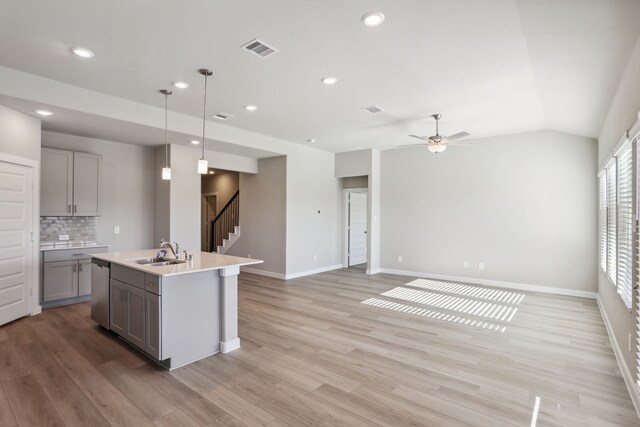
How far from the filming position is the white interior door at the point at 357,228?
8.94m

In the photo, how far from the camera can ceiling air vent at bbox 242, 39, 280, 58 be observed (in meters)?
3.01

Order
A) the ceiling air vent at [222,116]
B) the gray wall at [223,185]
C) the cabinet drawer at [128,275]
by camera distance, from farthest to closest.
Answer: the gray wall at [223,185] → the ceiling air vent at [222,116] → the cabinet drawer at [128,275]

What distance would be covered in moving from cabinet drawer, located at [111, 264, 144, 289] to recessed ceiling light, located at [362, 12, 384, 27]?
307 cm

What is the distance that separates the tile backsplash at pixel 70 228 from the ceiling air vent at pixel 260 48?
14.7ft

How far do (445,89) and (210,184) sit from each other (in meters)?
7.97

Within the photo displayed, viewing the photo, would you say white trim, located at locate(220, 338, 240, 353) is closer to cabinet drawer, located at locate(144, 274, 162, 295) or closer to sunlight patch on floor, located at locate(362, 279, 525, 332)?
cabinet drawer, located at locate(144, 274, 162, 295)

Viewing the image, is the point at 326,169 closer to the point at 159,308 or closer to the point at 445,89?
the point at 445,89

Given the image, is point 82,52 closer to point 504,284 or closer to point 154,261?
point 154,261

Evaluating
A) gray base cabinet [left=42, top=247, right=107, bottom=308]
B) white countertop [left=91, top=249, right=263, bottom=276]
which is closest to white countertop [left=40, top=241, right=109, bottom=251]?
gray base cabinet [left=42, top=247, right=107, bottom=308]

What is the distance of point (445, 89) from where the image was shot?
13.4 ft

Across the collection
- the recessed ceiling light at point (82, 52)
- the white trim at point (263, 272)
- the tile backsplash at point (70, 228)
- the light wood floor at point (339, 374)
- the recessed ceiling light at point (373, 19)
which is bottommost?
the light wood floor at point (339, 374)

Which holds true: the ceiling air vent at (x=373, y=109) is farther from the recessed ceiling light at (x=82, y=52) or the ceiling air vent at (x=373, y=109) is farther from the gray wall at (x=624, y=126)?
the recessed ceiling light at (x=82, y=52)

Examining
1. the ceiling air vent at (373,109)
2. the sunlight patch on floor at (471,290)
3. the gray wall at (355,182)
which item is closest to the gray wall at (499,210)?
the sunlight patch on floor at (471,290)

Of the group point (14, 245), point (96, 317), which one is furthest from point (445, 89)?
point (14, 245)
